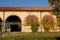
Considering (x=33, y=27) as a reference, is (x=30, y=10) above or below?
above

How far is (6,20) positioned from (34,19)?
5.23 m

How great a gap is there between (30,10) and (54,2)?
24.7 m

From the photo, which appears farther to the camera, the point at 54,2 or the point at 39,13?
the point at 39,13

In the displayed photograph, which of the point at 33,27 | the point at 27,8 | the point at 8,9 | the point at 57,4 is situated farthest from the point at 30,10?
the point at 57,4

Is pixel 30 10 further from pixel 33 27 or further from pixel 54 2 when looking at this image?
pixel 54 2

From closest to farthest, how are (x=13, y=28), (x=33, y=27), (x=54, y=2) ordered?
(x=54, y=2), (x=33, y=27), (x=13, y=28)

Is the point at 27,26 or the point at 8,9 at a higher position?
the point at 8,9

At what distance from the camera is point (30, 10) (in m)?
45.1

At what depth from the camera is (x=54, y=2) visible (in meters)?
20.5

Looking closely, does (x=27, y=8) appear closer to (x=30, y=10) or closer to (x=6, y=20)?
(x=30, y=10)

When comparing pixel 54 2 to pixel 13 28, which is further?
pixel 13 28

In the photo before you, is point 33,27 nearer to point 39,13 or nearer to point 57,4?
point 39,13

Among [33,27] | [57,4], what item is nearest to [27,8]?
[33,27]

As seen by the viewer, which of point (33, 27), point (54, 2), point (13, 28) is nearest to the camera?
→ point (54, 2)
